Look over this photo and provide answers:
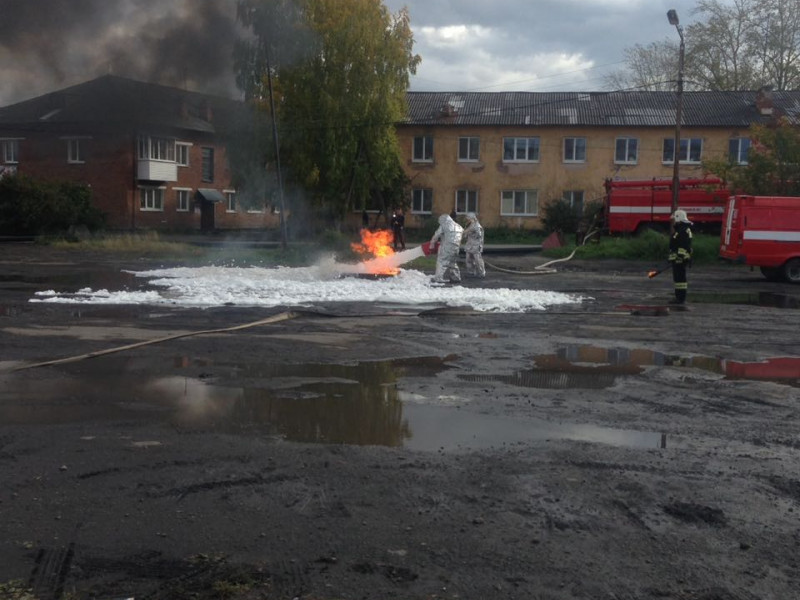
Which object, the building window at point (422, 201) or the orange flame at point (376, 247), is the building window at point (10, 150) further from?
the building window at point (422, 201)

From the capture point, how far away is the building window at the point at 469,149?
51.5 meters

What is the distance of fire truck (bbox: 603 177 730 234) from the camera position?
121ft

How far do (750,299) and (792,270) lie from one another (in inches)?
214

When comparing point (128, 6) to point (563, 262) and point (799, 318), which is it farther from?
point (563, 262)

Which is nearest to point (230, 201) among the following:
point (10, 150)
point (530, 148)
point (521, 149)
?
point (521, 149)

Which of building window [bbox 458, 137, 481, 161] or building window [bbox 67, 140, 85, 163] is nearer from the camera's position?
building window [bbox 67, 140, 85, 163]

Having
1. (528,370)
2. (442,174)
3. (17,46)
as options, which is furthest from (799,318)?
(442,174)

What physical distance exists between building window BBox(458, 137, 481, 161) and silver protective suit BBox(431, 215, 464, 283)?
3127 centimetres

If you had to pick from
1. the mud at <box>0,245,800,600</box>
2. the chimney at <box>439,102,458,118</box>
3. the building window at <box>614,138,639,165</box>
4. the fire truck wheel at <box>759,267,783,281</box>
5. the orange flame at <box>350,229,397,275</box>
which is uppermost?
the chimney at <box>439,102,458,118</box>

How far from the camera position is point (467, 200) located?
171 ft

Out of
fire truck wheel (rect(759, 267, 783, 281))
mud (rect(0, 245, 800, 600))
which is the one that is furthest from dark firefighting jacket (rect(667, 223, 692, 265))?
fire truck wheel (rect(759, 267, 783, 281))

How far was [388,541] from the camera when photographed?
4574 millimetres

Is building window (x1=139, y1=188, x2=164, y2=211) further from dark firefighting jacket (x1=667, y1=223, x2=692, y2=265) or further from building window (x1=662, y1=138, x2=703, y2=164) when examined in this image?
dark firefighting jacket (x1=667, y1=223, x2=692, y2=265)

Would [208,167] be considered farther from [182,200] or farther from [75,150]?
[75,150]
